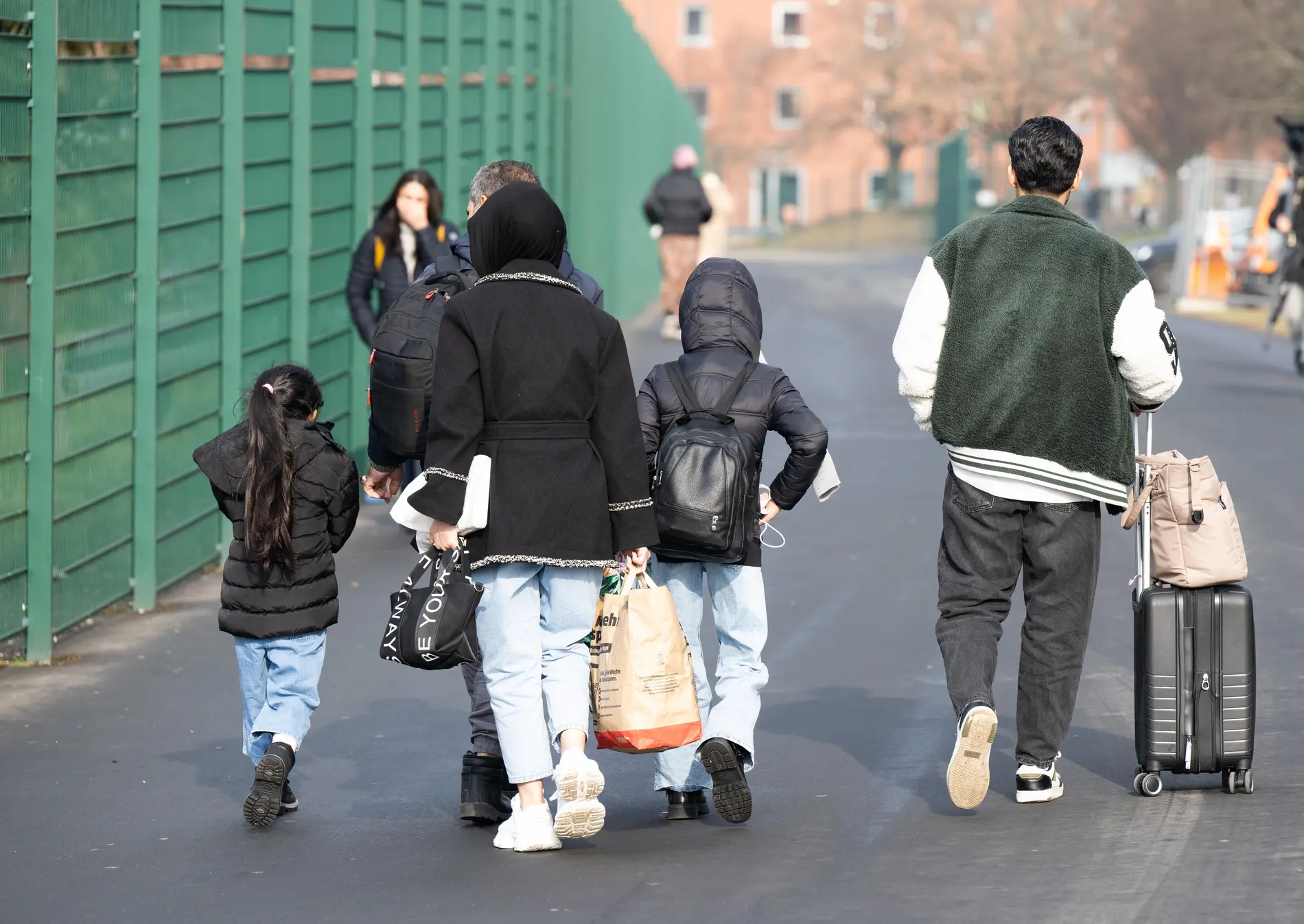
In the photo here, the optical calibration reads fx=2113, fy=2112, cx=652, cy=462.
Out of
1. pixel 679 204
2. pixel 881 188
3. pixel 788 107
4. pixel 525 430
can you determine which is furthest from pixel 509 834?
pixel 881 188

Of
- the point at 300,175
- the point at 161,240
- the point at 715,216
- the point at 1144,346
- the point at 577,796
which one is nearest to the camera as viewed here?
the point at 577,796

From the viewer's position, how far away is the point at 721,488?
18.5 ft

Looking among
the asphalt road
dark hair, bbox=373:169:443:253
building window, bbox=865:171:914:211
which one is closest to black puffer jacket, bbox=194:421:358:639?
the asphalt road

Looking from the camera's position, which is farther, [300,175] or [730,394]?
[300,175]

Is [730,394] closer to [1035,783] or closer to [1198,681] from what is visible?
[1035,783]

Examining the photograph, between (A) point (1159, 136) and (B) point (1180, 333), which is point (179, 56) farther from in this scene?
(A) point (1159, 136)

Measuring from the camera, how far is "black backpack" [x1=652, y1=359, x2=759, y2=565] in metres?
5.64

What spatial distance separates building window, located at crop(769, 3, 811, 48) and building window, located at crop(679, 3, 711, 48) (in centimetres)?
277

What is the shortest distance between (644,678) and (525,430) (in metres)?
0.72

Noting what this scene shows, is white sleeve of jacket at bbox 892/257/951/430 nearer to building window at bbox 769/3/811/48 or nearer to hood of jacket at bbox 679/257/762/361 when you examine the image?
hood of jacket at bbox 679/257/762/361

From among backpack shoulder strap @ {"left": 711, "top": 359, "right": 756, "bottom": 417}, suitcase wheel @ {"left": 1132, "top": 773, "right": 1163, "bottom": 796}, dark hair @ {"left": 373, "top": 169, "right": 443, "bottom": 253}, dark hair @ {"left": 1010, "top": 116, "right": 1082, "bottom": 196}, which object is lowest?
suitcase wheel @ {"left": 1132, "top": 773, "right": 1163, "bottom": 796}

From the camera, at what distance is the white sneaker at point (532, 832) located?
18.1ft

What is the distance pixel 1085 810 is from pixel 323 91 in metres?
7.24

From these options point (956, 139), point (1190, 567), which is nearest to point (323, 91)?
point (1190, 567)
